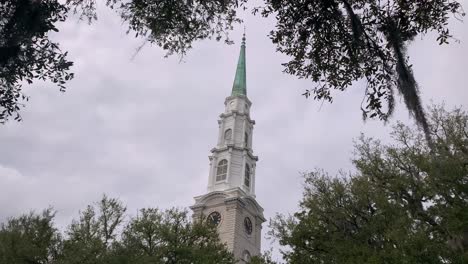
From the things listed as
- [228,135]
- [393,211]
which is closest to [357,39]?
[393,211]

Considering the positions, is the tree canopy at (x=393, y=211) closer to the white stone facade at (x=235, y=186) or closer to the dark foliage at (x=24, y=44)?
the dark foliage at (x=24, y=44)

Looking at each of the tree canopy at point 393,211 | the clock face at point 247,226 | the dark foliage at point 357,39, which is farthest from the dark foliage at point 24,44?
the clock face at point 247,226

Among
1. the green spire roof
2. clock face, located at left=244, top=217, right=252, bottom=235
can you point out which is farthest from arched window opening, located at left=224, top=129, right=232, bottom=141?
clock face, located at left=244, top=217, right=252, bottom=235

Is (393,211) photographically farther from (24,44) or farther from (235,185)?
(235,185)

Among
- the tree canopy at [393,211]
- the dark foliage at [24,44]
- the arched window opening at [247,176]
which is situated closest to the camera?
the dark foliage at [24,44]

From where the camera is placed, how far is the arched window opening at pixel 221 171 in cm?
7012

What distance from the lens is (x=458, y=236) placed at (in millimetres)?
20609

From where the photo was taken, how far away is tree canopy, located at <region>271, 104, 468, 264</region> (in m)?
20.1

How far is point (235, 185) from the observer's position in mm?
68438

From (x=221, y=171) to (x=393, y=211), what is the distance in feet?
163

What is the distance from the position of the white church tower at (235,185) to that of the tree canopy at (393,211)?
3584cm

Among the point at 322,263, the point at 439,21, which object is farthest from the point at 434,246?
the point at 439,21

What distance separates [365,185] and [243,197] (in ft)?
138

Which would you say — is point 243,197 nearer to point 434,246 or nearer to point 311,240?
point 311,240
